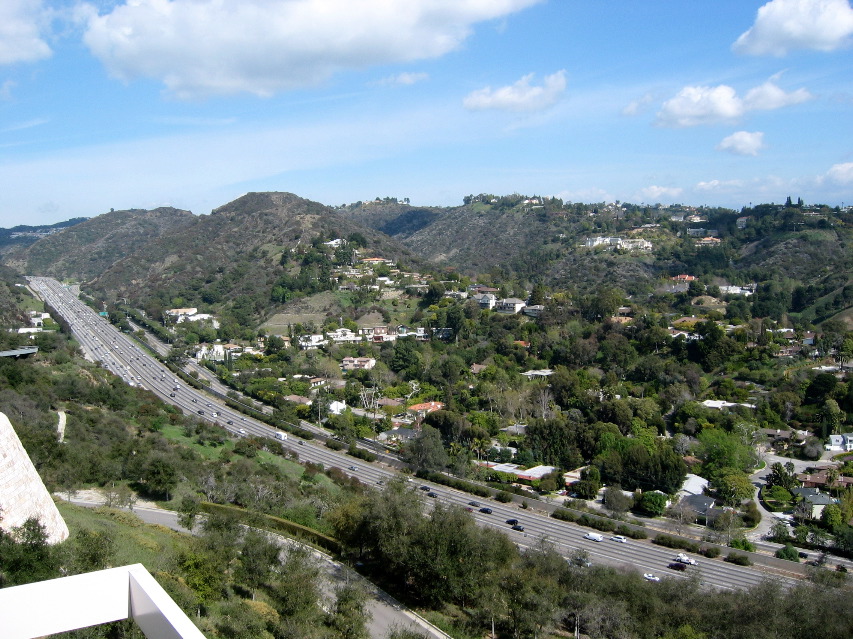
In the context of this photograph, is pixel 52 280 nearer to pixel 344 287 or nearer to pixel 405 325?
pixel 344 287

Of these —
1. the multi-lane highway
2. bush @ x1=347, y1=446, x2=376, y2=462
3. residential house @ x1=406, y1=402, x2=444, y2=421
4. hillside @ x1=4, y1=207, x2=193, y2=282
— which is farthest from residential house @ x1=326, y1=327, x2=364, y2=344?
hillside @ x1=4, y1=207, x2=193, y2=282

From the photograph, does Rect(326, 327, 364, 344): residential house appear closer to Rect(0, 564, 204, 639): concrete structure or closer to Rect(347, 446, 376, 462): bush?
Rect(347, 446, 376, 462): bush

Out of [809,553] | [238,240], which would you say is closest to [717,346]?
[809,553]

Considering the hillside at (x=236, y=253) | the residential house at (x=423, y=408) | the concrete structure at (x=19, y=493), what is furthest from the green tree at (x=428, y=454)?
the hillside at (x=236, y=253)

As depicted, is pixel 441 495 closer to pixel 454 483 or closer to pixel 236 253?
pixel 454 483

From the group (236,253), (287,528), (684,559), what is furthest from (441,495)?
(236,253)
